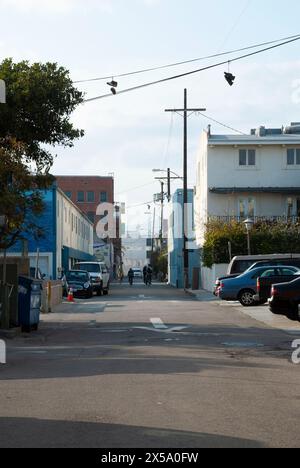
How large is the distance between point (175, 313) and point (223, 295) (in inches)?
199

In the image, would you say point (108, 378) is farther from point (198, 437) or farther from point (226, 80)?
point (226, 80)

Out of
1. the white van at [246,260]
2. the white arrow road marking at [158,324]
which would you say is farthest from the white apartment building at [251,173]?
the white arrow road marking at [158,324]

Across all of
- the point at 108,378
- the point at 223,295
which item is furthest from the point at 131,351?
the point at 223,295

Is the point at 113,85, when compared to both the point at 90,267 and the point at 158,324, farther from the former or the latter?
the point at 90,267

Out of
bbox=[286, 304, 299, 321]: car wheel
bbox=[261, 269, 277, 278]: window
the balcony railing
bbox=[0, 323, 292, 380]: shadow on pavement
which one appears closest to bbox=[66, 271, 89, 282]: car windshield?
the balcony railing

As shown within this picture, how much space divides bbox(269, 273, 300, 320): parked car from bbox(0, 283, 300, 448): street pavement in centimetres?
47

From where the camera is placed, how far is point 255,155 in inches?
1961

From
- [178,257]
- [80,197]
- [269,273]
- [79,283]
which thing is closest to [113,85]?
[269,273]

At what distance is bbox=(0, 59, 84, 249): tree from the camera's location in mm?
19875

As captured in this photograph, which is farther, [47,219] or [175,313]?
[47,219]

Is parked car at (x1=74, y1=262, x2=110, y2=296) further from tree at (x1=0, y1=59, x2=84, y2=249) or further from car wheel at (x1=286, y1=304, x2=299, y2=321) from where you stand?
car wheel at (x1=286, y1=304, x2=299, y2=321)

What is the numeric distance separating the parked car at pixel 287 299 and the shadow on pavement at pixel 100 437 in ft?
43.7

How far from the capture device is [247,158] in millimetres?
50000

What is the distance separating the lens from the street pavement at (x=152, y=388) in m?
7.90
